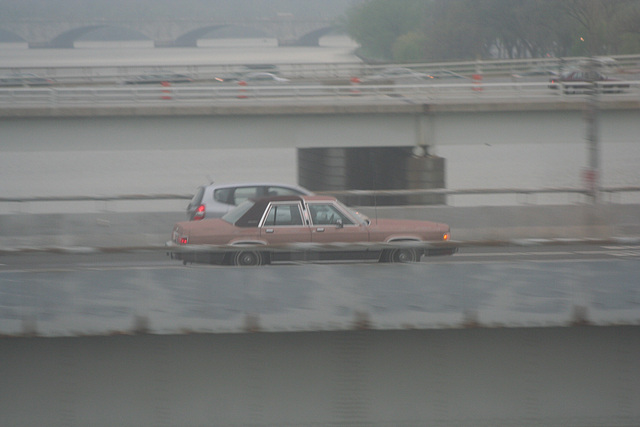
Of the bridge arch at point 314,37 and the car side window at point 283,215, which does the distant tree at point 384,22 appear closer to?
the bridge arch at point 314,37

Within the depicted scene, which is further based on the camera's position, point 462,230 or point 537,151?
point 537,151

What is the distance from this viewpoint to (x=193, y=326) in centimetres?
623

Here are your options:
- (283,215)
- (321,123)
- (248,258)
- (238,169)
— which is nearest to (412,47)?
(238,169)

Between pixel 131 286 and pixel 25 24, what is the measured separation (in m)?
91.0

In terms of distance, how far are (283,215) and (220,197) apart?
141 inches

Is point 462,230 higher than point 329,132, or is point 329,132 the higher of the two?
point 329,132

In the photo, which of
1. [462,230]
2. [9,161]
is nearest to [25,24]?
[9,161]

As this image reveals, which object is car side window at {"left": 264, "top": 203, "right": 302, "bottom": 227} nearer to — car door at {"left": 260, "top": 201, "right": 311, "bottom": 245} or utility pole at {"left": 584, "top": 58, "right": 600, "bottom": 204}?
car door at {"left": 260, "top": 201, "right": 311, "bottom": 245}

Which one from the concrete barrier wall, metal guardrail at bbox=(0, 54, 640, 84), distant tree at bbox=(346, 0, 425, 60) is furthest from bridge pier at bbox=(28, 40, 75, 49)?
the concrete barrier wall

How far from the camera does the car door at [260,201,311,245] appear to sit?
10.9m

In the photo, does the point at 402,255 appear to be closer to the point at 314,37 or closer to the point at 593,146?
the point at 593,146

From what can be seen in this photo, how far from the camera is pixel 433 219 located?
588 inches

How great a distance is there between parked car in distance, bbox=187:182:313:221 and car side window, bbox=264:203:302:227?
109 inches

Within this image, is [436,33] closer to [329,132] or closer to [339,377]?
[329,132]
